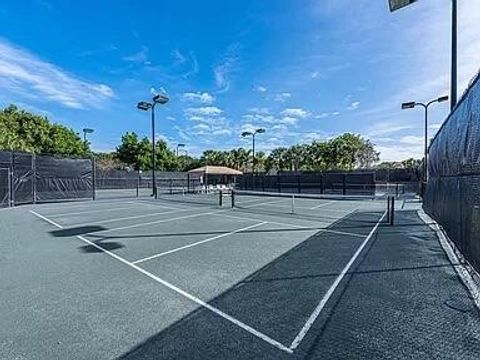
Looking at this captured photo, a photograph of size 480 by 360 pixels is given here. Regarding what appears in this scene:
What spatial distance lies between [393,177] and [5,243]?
4916 centimetres

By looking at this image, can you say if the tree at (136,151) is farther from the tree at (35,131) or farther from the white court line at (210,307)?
the white court line at (210,307)

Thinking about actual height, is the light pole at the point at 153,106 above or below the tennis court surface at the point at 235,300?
above

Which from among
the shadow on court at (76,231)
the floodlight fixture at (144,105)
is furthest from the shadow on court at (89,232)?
the floodlight fixture at (144,105)

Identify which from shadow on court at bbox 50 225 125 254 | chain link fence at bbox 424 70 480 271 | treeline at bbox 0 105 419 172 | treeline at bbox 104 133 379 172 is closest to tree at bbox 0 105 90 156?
treeline at bbox 0 105 419 172

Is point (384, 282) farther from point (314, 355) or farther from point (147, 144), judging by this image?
point (147, 144)

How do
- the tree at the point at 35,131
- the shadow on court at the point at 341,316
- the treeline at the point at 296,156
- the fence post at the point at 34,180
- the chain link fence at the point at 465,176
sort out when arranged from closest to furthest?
the shadow on court at the point at 341,316, the chain link fence at the point at 465,176, the fence post at the point at 34,180, the tree at the point at 35,131, the treeline at the point at 296,156

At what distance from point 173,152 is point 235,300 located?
64.2 meters

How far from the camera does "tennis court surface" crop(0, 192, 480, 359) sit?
296 cm

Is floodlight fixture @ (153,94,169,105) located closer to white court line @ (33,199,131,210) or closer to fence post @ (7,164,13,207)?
white court line @ (33,199,131,210)

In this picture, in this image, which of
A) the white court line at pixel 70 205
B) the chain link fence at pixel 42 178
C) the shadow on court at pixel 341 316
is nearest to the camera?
the shadow on court at pixel 341 316

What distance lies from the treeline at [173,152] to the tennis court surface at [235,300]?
41016 millimetres

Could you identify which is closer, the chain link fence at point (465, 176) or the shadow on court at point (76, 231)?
the chain link fence at point (465, 176)

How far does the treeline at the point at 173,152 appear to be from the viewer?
4203 cm

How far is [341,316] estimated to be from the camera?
11.8 feet
